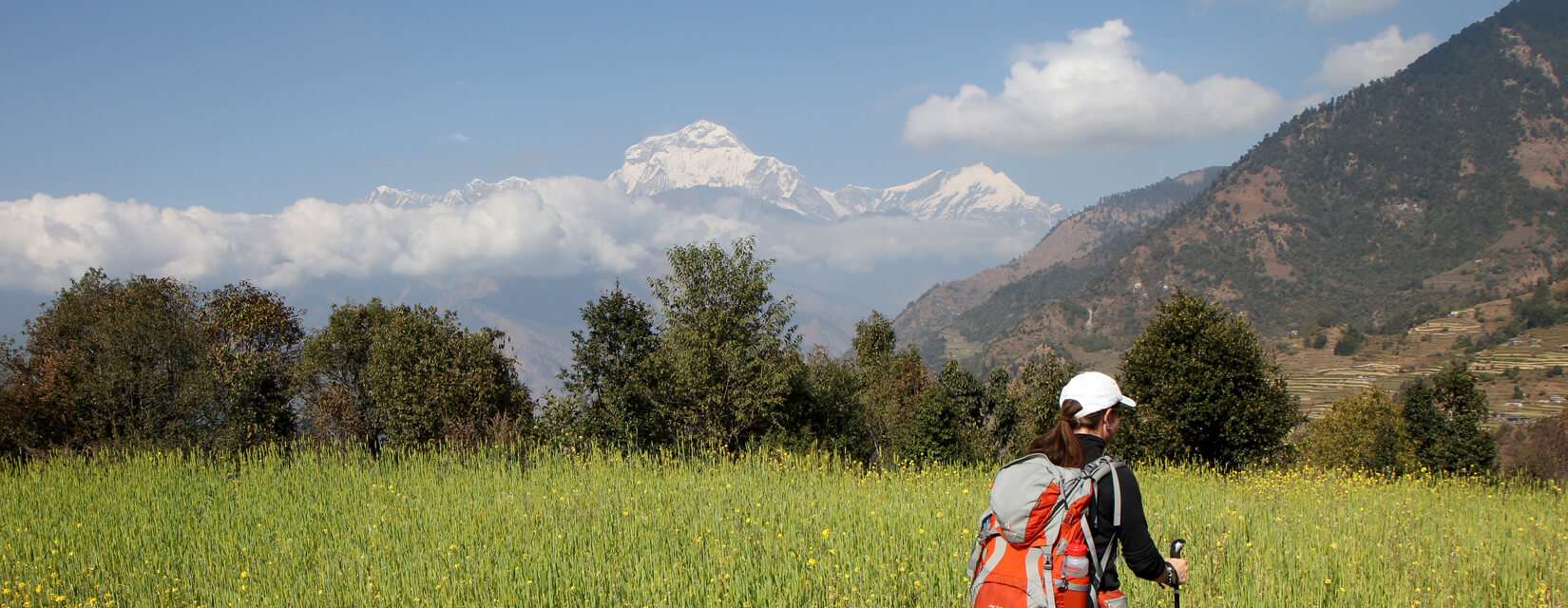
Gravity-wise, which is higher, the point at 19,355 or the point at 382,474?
the point at 19,355

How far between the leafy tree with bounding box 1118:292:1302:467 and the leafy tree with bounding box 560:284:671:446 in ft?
60.9

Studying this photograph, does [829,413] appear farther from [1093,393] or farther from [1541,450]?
[1541,450]

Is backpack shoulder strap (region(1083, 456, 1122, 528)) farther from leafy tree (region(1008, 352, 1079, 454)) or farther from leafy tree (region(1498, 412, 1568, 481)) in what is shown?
leafy tree (region(1498, 412, 1568, 481))

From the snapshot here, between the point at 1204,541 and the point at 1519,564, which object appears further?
the point at 1204,541

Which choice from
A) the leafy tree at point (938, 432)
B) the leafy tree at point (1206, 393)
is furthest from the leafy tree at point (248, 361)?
the leafy tree at point (1206, 393)

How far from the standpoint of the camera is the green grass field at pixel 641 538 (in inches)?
283

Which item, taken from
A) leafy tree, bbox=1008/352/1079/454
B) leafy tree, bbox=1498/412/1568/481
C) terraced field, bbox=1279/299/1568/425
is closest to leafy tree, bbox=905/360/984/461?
leafy tree, bbox=1008/352/1079/454

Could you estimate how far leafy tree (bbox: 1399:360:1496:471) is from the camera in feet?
121

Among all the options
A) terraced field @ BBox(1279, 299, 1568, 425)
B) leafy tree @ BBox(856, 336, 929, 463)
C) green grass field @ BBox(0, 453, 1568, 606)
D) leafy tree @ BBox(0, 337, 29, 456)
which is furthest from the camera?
terraced field @ BBox(1279, 299, 1568, 425)

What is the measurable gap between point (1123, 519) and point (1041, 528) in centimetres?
49

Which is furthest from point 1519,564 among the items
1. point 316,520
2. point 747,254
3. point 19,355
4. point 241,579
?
point 19,355

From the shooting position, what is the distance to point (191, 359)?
3812cm

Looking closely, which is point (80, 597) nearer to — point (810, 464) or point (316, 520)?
point (316, 520)

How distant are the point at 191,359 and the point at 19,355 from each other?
263 inches
